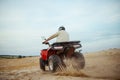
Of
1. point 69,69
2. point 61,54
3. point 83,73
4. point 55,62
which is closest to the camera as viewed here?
point 83,73

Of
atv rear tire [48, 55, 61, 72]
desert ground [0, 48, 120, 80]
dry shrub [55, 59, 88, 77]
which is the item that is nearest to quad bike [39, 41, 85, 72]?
atv rear tire [48, 55, 61, 72]

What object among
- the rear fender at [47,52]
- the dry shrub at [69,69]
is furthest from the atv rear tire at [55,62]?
the rear fender at [47,52]

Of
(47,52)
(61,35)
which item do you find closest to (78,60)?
(61,35)

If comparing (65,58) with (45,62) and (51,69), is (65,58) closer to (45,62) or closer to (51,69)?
(51,69)

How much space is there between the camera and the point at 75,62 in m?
9.50

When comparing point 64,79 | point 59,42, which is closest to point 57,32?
point 59,42

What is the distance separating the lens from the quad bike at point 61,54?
28.8 feet

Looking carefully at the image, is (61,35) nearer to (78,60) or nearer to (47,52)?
(47,52)

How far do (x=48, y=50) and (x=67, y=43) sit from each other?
1270 millimetres

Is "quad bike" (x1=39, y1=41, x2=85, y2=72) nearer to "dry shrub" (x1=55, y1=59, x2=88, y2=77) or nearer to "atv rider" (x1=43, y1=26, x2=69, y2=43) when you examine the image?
"dry shrub" (x1=55, y1=59, x2=88, y2=77)

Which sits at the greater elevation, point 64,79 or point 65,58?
point 65,58

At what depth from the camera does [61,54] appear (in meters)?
9.38

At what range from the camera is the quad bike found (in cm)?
878

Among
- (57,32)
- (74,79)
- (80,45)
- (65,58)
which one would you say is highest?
(57,32)
